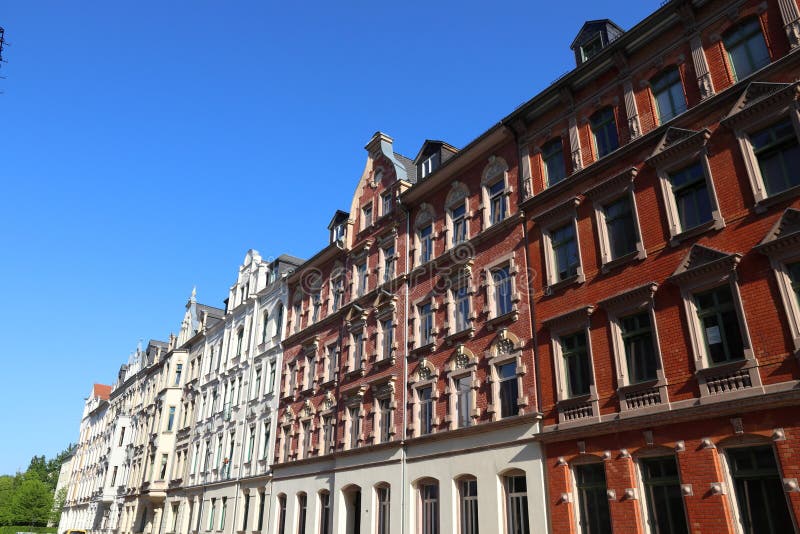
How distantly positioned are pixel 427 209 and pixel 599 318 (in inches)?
460

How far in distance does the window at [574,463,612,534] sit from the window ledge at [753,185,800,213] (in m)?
8.43

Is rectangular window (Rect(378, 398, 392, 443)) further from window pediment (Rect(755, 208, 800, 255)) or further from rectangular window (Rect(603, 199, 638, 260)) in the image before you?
window pediment (Rect(755, 208, 800, 255))

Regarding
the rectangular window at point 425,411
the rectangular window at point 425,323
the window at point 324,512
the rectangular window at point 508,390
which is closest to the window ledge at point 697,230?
the rectangular window at point 508,390

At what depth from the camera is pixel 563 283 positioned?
20.3 meters

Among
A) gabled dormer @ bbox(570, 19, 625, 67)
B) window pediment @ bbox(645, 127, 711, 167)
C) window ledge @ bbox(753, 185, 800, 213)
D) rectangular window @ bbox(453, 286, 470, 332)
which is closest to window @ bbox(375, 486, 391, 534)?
rectangular window @ bbox(453, 286, 470, 332)

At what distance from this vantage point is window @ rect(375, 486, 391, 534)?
82.7 feet

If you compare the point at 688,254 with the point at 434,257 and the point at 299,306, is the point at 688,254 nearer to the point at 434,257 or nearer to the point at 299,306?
the point at 434,257

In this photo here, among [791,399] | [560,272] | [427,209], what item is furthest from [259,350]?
[791,399]

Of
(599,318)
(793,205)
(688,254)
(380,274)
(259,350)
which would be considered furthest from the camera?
(259,350)

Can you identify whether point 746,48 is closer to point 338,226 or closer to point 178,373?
point 338,226

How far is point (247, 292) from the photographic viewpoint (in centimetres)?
4516

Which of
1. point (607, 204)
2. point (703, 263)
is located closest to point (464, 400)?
point (607, 204)

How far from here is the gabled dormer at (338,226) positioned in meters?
35.3

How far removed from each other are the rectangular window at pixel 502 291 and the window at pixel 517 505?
6059 millimetres
